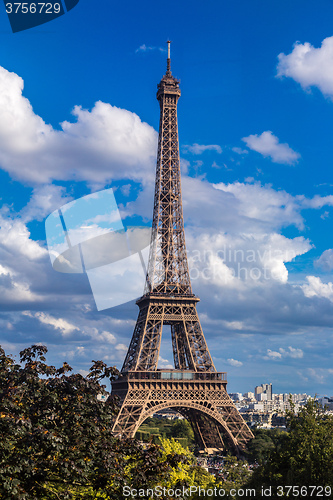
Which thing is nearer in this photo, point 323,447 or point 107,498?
point 107,498

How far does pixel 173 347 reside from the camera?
72.2 metres

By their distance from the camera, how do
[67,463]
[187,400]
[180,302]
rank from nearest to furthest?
1. [67,463]
2. [187,400]
3. [180,302]

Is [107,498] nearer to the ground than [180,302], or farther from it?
nearer to the ground

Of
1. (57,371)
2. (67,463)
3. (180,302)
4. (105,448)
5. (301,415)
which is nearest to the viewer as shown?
(67,463)

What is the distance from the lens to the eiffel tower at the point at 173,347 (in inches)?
2488

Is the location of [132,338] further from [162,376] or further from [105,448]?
[105,448]

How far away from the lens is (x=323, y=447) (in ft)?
91.2

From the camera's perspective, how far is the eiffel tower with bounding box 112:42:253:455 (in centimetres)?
6319

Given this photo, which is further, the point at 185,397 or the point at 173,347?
the point at 173,347

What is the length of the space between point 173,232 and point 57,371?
185 ft

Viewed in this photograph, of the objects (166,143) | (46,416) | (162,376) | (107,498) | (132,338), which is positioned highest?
(166,143)

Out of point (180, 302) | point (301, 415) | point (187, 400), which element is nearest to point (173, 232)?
point (180, 302)

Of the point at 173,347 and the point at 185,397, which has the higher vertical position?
the point at 173,347

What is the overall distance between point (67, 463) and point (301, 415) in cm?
2097
